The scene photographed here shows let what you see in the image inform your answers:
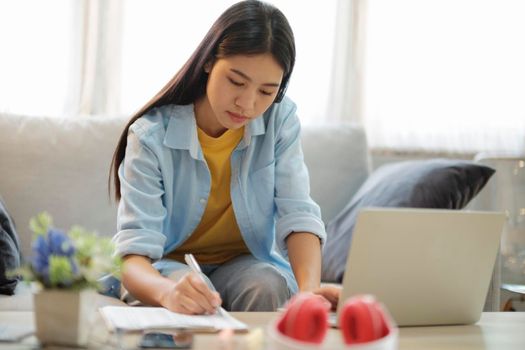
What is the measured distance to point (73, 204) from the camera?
2.43 m

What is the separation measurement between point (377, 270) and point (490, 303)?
46.0 inches

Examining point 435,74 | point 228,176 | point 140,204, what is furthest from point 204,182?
point 435,74

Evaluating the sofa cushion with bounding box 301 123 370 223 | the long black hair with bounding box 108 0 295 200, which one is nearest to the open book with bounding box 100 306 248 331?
the long black hair with bounding box 108 0 295 200

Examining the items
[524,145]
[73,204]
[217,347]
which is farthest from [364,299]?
[524,145]

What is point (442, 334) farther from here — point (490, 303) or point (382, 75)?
point (382, 75)

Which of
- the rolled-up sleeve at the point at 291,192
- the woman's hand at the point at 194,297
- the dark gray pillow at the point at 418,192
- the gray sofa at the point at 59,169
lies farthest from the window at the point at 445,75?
the woman's hand at the point at 194,297

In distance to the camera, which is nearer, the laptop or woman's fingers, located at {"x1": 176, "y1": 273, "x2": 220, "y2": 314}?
the laptop

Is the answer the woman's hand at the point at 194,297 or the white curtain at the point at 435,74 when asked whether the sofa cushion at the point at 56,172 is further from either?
the woman's hand at the point at 194,297

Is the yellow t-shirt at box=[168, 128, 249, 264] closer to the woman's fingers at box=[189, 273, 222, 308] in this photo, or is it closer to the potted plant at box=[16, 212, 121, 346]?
the woman's fingers at box=[189, 273, 222, 308]

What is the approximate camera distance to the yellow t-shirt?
183 cm

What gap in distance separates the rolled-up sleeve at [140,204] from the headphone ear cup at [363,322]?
31.3 inches

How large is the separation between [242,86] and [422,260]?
0.63 meters

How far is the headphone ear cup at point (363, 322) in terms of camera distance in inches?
33.3

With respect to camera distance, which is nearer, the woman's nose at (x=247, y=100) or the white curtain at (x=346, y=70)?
the woman's nose at (x=247, y=100)
